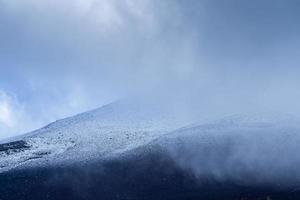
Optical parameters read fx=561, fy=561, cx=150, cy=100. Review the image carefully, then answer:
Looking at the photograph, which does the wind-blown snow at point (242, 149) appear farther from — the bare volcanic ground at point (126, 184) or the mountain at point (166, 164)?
the bare volcanic ground at point (126, 184)

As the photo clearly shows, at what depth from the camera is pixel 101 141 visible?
84.2m

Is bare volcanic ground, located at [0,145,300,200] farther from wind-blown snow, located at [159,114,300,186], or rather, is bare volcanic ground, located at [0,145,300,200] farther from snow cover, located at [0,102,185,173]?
snow cover, located at [0,102,185,173]

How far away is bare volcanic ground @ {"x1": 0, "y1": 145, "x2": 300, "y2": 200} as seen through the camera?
4788 cm

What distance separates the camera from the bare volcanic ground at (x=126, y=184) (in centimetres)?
4788

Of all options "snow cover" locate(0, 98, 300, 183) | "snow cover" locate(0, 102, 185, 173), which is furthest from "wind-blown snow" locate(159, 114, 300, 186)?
"snow cover" locate(0, 102, 185, 173)

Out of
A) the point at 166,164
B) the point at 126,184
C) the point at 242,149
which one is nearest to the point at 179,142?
the point at 242,149

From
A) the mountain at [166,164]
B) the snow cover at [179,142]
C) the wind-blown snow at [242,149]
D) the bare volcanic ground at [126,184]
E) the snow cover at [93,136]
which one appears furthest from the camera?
the snow cover at [93,136]

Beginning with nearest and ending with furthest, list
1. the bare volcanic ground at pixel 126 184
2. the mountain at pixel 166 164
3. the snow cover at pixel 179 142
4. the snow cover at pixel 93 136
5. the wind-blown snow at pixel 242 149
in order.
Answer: the bare volcanic ground at pixel 126 184 < the mountain at pixel 166 164 < the wind-blown snow at pixel 242 149 < the snow cover at pixel 179 142 < the snow cover at pixel 93 136

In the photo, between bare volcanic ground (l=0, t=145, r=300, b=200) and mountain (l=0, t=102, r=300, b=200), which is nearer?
bare volcanic ground (l=0, t=145, r=300, b=200)

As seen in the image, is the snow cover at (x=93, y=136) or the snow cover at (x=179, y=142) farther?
the snow cover at (x=93, y=136)

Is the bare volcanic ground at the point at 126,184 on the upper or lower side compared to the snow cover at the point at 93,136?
lower

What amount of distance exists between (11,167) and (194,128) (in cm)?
2708

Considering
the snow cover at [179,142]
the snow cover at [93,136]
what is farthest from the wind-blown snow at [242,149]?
the snow cover at [93,136]

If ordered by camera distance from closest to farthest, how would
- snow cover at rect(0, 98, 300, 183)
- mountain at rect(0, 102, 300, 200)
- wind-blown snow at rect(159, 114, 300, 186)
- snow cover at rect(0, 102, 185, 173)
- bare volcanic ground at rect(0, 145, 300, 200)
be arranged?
bare volcanic ground at rect(0, 145, 300, 200), mountain at rect(0, 102, 300, 200), wind-blown snow at rect(159, 114, 300, 186), snow cover at rect(0, 98, 300, 183), snow cover at rect(0, 102, 185, 173)
